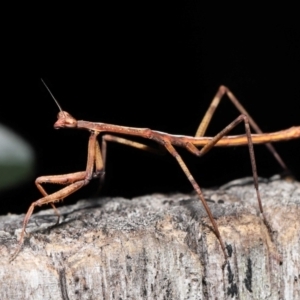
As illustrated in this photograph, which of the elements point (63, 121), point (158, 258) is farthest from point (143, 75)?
point (158, 258)

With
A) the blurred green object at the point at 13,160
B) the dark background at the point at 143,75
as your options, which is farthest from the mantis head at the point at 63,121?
the dark background at the point at 143,75

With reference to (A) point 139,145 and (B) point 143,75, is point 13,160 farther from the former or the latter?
(B) point 143,75

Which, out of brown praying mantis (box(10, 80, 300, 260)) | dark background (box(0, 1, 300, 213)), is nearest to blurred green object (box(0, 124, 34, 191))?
brown praying mantis (box(10, 80, 300, 260))

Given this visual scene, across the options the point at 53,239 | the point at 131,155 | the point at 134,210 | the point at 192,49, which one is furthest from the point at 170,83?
the point at 53,239

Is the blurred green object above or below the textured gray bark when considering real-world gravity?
above

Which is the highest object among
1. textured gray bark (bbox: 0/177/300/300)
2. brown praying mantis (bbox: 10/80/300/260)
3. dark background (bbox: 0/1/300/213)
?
dark background (bbox: 0/1/300/213)

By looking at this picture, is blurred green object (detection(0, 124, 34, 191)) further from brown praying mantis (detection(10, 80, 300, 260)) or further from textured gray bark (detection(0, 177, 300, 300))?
textured gray bark (detection(0, 177, 300, 300))

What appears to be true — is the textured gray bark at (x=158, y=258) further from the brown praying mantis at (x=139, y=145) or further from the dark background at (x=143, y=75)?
the dark background at (x=143, y=75)
